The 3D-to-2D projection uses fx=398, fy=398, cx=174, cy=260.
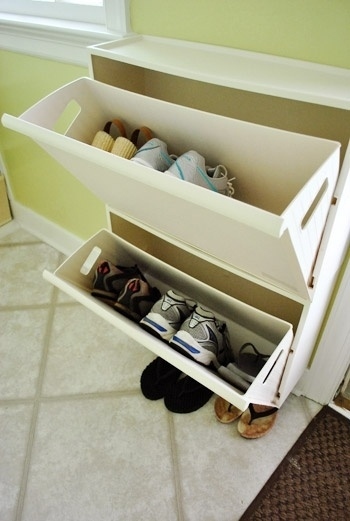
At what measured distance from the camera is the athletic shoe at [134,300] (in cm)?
108

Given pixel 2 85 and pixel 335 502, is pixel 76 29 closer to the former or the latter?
pixel 2 85

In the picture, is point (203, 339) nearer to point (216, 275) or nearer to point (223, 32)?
point (216, 275)

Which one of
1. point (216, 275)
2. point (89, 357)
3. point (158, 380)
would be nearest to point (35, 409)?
point (89, 357)

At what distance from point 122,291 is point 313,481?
2.40 feet

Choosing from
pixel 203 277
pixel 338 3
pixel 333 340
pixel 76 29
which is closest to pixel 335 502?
pixel 333 340

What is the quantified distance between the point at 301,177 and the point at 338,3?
31 cm

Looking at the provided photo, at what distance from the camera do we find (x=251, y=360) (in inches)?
43.3

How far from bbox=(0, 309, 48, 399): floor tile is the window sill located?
92 cm

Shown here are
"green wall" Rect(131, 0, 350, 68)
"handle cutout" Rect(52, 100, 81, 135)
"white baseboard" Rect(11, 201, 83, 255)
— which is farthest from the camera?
"white baseboard" Rect(11, 201, 83, 255)

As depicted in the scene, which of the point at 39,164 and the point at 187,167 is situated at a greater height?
the point at 187,167

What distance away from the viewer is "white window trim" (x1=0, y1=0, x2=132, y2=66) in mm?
1010

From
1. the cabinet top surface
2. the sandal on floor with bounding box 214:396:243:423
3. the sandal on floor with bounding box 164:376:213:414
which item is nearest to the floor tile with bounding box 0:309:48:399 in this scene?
the sandal on floor with bounding box 164:376:213:414

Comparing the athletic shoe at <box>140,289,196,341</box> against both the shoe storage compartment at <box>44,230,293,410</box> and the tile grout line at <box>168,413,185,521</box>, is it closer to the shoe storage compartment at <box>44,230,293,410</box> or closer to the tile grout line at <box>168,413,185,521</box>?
the shoe storage compartment at <box>44,230,293,410</box>

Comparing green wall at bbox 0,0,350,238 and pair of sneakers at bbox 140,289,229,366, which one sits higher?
green wall at bbox 0,0,350,238
